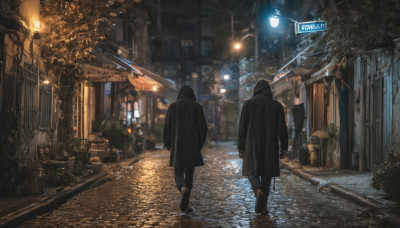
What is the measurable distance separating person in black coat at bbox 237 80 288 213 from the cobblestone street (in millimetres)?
656

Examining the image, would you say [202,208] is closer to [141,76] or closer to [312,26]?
[312,26]

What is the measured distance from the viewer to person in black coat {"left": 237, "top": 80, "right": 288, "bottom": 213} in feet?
26.0

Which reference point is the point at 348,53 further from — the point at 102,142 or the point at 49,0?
the point at 102,142

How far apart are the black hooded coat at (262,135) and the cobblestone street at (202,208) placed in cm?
81

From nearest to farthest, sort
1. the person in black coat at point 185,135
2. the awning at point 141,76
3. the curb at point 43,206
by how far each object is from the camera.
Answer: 1. the curb at point 43,206
2. the person in black coat at point 185,135
3. the awning at point 141,76

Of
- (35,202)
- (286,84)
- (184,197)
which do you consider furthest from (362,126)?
(35,202)

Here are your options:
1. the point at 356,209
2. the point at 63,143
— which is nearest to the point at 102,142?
the point at 63,143

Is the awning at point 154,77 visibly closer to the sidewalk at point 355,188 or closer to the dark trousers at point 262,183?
the sidewalk at point 355,188

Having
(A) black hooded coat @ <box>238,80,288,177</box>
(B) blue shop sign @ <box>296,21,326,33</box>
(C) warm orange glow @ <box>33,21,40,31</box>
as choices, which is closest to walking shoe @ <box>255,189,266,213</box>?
(A) black hooded coat @ <box>238,80,288,177</box>

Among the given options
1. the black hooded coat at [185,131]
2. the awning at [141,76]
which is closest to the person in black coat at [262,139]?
the black hooded coat at [185,131]

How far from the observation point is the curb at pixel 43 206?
6982 millimetres

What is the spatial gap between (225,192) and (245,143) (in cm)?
302

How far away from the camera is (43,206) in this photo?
8281 mm

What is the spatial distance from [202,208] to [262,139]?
5.80ft
